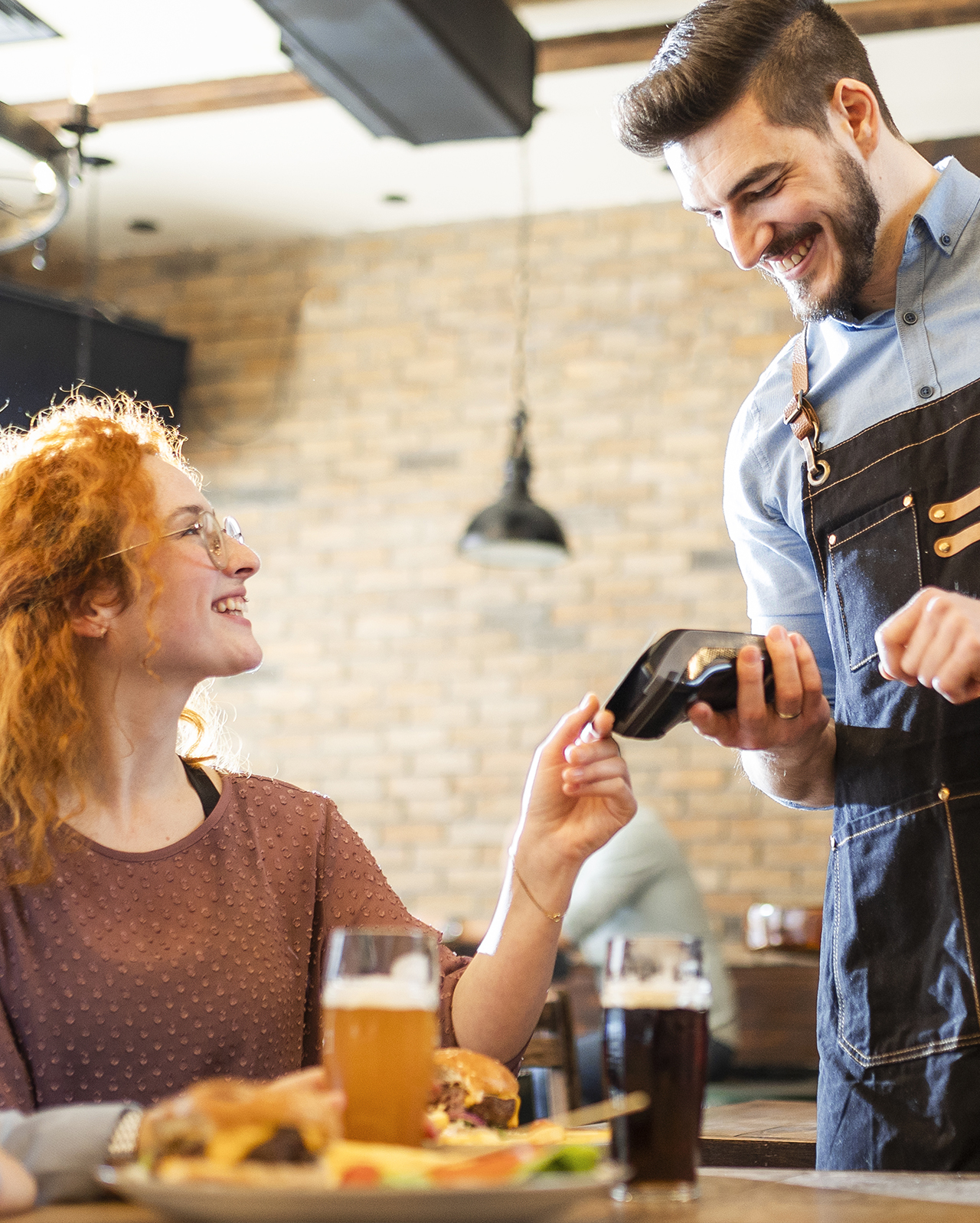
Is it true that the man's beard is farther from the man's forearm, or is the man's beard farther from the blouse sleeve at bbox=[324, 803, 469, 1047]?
the blouse sleeve at bbox=[324, 803, 469, 1047]

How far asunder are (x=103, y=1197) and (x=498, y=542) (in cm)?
383

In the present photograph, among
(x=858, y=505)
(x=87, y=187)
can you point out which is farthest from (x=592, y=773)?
(x=87, y=187)

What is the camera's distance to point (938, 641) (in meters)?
1.26

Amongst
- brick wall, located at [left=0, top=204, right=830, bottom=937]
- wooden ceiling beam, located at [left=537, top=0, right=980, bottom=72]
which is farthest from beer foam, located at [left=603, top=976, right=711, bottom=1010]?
brick wall, located at [left=0, top=204, right=830, bottom=937]

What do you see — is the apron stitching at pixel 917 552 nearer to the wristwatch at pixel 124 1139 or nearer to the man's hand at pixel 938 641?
the man's hand at pixel 938 641

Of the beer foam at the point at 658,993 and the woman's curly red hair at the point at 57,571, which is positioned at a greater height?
the woman's curly red hair at the point at 57,571

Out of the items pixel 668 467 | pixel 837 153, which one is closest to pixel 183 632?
pixel 837 153

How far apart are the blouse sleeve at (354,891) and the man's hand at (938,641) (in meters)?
0.62

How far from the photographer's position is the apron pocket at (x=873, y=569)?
1.51 meters

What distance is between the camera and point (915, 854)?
1.44 metres

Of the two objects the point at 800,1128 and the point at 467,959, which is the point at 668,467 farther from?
the point at 467,959

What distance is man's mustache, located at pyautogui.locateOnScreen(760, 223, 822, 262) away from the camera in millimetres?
1618

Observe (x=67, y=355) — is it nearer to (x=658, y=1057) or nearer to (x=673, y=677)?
(x=673, y=677)

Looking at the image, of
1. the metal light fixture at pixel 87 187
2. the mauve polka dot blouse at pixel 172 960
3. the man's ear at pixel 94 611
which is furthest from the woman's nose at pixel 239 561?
the metal light fixture at pixel 87 187
